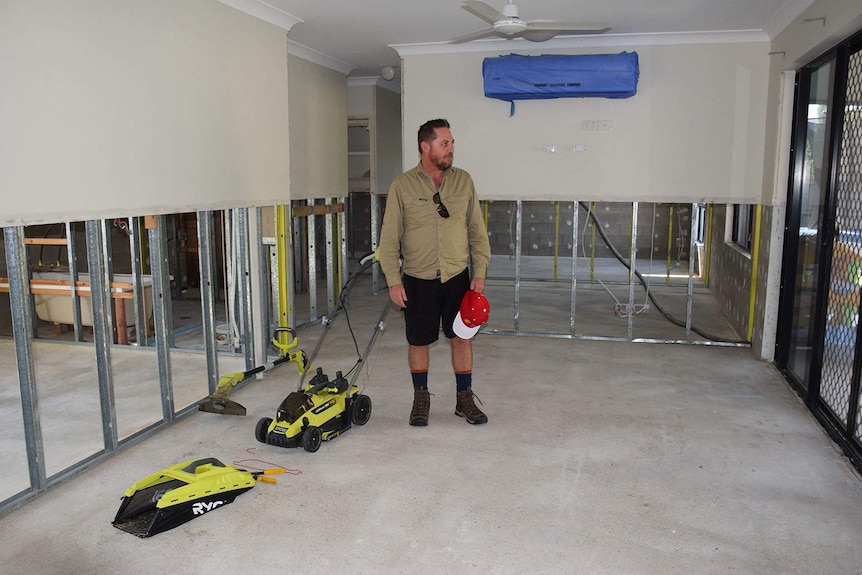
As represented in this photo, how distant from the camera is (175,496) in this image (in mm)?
2738

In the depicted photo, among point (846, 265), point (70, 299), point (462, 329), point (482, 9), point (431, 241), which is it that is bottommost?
point (70, 299)

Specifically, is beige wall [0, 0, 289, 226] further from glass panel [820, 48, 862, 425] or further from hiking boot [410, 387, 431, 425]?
glass panel [820, 48, 862, 425]

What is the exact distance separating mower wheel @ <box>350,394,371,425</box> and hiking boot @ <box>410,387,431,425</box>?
255mm

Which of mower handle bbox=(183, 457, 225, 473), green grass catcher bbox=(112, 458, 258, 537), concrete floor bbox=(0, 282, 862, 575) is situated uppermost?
mower handle bbox=(183, 457, 225, 473)

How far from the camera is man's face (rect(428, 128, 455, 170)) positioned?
354 centimetres

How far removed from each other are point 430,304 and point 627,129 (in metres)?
2.99

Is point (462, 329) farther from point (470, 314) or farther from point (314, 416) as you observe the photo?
point (314, 416)

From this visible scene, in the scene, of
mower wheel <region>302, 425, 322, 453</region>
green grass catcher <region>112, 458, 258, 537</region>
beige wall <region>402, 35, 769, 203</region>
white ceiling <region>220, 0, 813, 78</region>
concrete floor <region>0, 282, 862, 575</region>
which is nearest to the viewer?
concrete floor <region>0, 282, 862, 575</region>

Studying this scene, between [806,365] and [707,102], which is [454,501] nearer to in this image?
[806,365]

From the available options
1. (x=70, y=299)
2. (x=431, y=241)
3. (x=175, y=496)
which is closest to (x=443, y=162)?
(x=431, y=241)

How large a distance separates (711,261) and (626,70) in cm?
411

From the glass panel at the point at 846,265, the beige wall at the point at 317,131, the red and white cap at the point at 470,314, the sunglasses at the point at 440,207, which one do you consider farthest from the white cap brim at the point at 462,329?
the beige wall at the point at 317,131

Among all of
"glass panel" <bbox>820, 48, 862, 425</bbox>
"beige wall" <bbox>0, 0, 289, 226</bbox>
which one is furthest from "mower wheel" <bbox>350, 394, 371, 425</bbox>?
"glass panel" <bbox>820, 48, 862, 425</bbox>

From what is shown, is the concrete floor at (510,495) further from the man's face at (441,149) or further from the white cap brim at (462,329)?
the man's face at (441,149)
